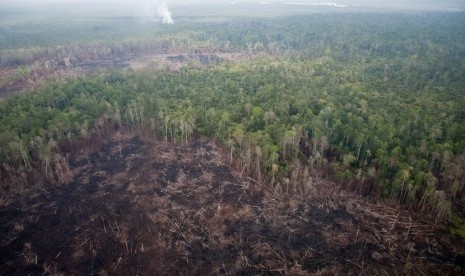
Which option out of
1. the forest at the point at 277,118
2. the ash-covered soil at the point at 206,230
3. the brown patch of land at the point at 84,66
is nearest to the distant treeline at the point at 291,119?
the forest at the point at 277,118

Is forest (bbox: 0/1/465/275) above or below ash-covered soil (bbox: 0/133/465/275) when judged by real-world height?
above

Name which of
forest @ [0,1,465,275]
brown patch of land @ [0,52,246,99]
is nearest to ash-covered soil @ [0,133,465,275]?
forest @ [0,1,465,275]

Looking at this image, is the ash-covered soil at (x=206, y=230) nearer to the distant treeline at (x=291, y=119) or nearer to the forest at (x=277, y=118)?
the forest at (x=277, y=118)

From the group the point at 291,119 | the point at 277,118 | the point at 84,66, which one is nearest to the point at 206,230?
the point at 277,118

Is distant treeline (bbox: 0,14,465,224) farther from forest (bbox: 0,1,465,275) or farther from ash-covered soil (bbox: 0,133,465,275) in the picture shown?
ash-covered soil (bbox: 0,133,465,275)

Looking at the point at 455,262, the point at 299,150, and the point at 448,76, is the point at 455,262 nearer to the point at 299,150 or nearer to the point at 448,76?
the point at 299,150

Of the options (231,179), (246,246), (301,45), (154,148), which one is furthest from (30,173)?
(301,45)
